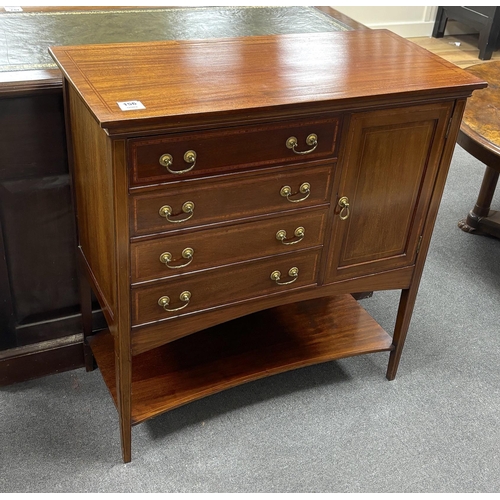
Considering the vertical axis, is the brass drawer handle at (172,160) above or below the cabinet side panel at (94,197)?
above

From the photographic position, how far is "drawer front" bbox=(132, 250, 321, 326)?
1.49 metres

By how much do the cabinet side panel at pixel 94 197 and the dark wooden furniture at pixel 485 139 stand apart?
1251 millimetres

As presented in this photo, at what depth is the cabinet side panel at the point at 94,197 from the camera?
136 centimetres

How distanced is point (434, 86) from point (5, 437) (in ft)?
4.56

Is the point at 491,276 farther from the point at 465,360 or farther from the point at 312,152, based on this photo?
the point at 312,152

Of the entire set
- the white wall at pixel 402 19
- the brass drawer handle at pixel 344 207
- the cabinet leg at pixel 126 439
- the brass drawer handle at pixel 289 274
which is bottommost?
the cabinet leg at pixel 126 439

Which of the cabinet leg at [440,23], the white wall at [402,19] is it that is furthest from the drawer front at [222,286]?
the cabinet leg at [440,23]

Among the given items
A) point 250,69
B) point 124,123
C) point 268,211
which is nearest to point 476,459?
point 268,211

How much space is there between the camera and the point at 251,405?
6.28 ft

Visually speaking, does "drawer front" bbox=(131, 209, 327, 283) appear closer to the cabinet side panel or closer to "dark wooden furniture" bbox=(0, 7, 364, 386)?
the cabinet side panel

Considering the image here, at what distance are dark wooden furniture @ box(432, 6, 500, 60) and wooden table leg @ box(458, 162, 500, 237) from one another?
2.30 m

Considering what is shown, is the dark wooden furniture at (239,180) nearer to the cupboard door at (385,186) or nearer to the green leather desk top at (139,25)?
the cupboard door at (385,186)

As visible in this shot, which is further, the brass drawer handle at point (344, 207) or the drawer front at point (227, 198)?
the brass drawer handle at point (344, 207)

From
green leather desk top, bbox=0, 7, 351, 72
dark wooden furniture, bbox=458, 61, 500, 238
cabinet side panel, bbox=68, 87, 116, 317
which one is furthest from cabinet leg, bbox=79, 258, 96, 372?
dark wooden furniture, bbox=458, 61, 500, 238
